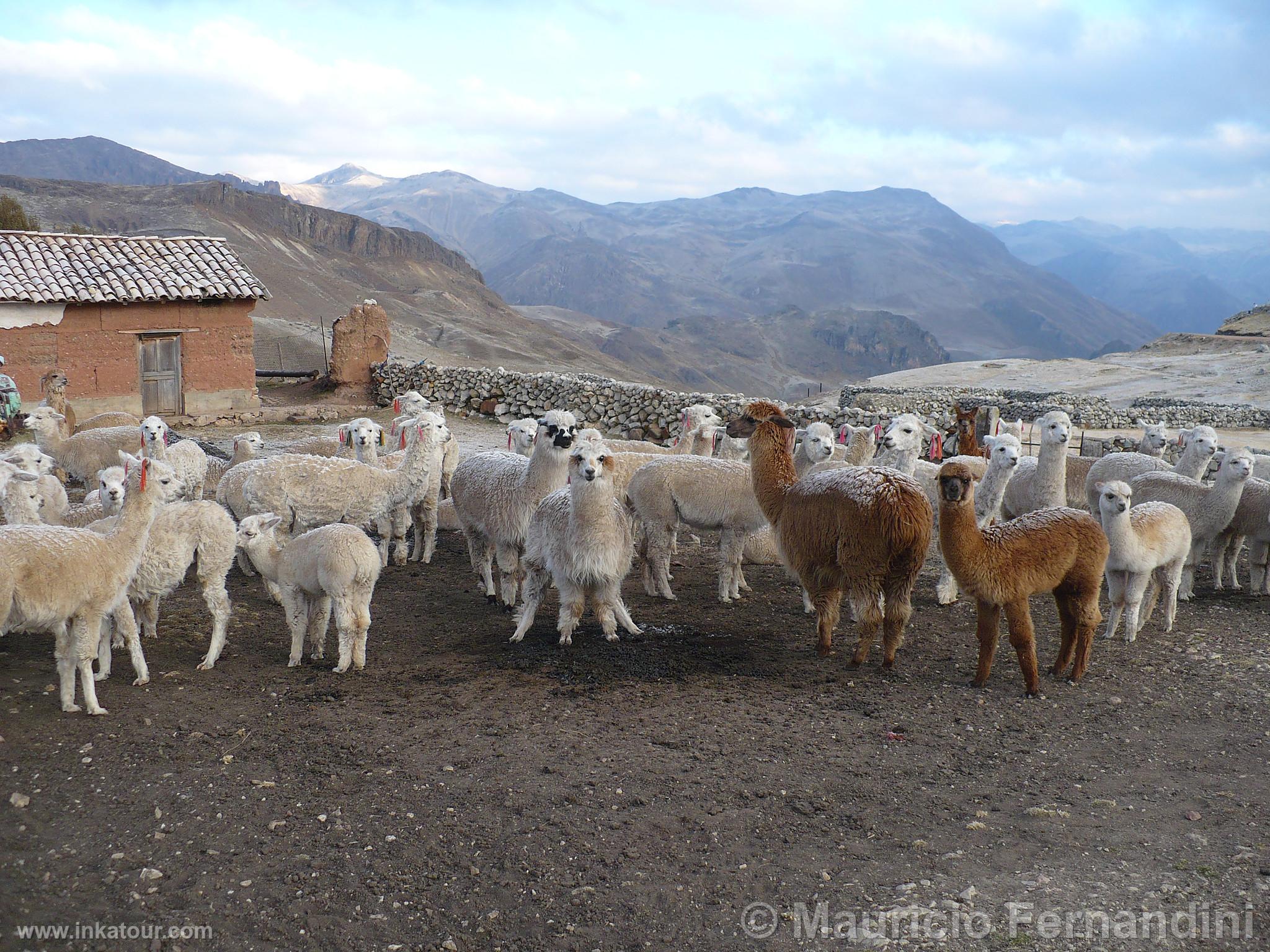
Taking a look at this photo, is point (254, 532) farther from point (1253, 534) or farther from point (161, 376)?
point (161, 376)

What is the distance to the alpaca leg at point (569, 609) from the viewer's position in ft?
22.1

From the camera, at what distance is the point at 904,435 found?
8.59m

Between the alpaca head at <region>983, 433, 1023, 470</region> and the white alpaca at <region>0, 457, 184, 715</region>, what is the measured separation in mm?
6370

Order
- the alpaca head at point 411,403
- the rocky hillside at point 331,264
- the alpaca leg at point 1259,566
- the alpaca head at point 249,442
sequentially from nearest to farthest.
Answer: the alpaca leg at point 1259,566
the alpaca head at point 249,442
the alpaca head at point 411,403
the rocky hillside at point 331,264

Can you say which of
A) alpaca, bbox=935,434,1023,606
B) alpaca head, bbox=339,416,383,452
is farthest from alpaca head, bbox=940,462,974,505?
alpaca head, bbox=339,416,383,452

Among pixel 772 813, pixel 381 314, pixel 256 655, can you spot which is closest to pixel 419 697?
pixel 256 655

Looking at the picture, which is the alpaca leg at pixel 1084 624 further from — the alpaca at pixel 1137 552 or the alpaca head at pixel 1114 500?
the alpaca head at pixel 1114 500

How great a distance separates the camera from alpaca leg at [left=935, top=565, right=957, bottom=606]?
Result: 804 centimetres

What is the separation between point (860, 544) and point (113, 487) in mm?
5088

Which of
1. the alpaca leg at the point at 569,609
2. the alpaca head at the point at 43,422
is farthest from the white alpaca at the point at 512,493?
the alpaca head at the point at 43,422

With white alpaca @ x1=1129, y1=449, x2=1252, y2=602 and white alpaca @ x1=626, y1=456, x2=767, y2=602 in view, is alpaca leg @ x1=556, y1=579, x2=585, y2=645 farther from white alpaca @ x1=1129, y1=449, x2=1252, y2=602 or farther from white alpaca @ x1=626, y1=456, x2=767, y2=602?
white alpaca @ x1=1129, y1=449, x2=1252, y2=602

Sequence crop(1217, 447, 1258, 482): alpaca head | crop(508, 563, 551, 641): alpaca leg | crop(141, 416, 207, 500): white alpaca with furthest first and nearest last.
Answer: crop(141, 416, 207, 500): white alpaca → crop(1217, 447, 1258, 482): alpaca head → crop(508, 563, 551, 641): alpaca leg

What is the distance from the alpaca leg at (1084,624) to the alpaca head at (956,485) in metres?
1.07

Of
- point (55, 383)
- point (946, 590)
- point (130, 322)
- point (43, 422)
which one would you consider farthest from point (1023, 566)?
point (130, 322)
